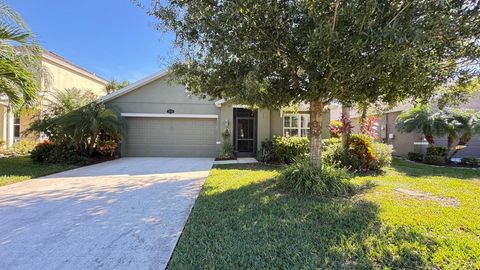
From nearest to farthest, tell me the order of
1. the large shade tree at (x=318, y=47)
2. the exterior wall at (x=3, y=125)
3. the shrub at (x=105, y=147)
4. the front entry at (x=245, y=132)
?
the large shade tree at (x=318, y=47)
the shrub at (x=105, y=147)
the exterior wall at (x=3, y=125)
the front entry at (x=245, y=132)

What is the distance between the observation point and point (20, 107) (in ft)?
26.3

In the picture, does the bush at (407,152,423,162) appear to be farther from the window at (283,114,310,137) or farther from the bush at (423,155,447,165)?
the window at (283,114,310,137)

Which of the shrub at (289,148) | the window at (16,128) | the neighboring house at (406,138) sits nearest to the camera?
the shrub at (289,148)

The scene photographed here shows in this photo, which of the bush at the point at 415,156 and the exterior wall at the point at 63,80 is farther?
the exterior wall at the point at 63,80

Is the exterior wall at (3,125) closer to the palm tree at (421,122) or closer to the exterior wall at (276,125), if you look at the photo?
the exterior wall at (276,125)

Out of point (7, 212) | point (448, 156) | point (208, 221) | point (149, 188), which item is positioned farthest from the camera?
point (448, 156)

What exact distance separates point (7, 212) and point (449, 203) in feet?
30.5

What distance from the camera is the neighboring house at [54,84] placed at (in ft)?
44.8

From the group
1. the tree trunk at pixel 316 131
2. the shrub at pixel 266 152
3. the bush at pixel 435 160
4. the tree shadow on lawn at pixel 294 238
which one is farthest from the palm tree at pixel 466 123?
the tree shadow on lawn at pixel 294 238

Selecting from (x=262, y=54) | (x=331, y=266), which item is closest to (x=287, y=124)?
(x=262, y=54)

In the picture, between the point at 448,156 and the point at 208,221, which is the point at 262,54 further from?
the point at 448,156

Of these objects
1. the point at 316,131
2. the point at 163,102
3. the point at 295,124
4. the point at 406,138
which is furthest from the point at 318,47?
the point at 406,138

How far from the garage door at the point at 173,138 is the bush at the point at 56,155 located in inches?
127

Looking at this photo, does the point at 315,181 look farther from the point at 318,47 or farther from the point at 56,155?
the point at 56,155
